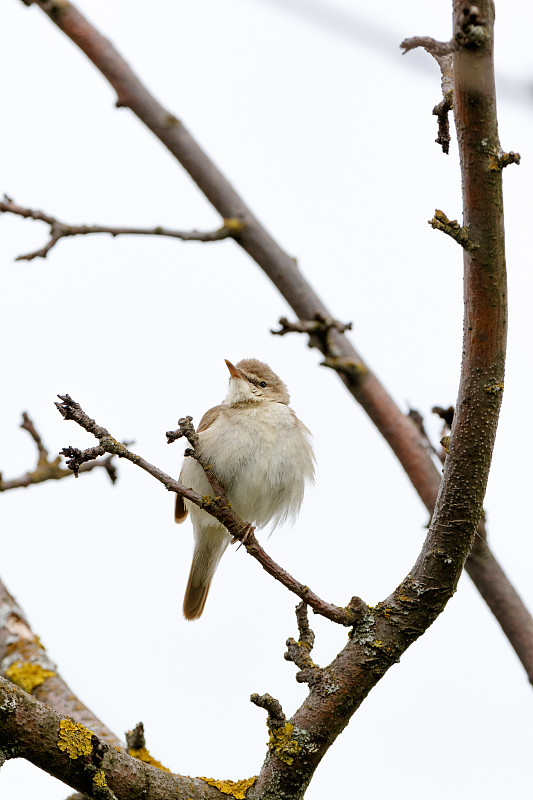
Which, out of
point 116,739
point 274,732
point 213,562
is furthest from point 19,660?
point 274,732

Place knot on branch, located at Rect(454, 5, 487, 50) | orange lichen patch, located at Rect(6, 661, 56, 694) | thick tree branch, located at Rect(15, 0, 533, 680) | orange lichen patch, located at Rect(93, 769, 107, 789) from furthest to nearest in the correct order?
thick tree branch, located at Rect(15, 0, 533, 680), orange lichen patch, located at Rect(6, 661, 56, 694), orange lichen patch, located at Rect(93, 769, 107, 789), knot on branch, located at Rect(454, 5, 487, 50)

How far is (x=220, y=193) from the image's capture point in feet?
18.2

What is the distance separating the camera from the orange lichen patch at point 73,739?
9.42ft

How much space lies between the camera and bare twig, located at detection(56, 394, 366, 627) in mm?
3156

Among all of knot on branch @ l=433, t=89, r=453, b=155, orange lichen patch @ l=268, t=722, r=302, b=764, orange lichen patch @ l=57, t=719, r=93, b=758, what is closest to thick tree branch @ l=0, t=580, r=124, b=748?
orange lichen patch @ l=268, t=722, r=302, b=764

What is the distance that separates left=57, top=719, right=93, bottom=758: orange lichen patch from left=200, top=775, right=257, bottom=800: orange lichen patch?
58 cm

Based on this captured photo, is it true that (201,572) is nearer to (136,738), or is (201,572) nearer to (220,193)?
(136,738)

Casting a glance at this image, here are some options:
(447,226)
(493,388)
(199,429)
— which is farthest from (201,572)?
(447,226)

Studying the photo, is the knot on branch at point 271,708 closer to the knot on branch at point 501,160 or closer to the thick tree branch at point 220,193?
the knot on branch at point 501,160

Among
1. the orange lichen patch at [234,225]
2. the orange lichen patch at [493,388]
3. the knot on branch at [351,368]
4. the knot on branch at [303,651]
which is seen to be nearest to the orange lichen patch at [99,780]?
the knot on branch at [303,651]

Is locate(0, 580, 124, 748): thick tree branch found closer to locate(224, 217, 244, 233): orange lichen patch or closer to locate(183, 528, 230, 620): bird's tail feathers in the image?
locate(183, 528, 230, 620): bird's tail feathers

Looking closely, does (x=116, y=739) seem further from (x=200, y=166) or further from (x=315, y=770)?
(x=200, y=166)

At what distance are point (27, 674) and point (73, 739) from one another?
7.20ft

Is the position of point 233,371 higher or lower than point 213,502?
higher
